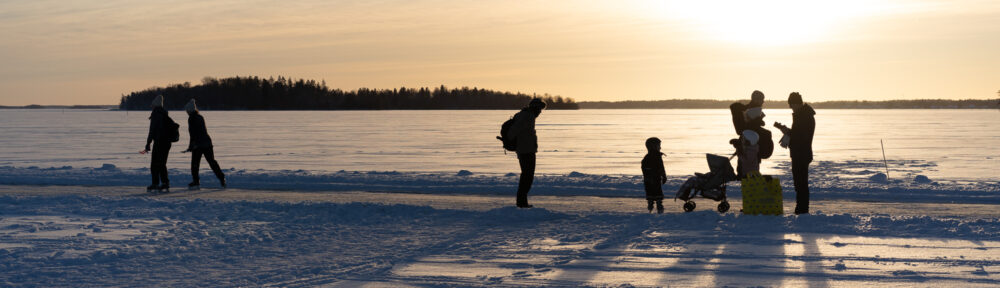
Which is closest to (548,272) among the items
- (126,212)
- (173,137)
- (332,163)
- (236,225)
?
(236,225)

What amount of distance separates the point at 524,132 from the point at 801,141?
3207 millimetres

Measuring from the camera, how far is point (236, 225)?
31.1 feet

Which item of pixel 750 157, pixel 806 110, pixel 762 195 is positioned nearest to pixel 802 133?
pixel 806 110

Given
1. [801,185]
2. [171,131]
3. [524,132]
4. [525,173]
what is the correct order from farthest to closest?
[171,131] < [525,173] < [524,132] < [801,185]

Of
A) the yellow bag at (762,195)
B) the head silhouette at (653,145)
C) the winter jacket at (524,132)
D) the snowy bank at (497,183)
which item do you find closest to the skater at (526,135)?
the winter jacket at (524,132)

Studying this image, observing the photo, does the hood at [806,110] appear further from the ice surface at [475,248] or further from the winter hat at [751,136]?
the ice surface at [475,248]

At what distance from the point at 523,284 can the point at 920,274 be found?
299 cm

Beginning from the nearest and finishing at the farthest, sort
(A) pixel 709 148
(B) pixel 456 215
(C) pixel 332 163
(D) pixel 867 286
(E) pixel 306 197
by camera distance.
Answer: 1. (D) pixel 867 286
2. (B) pixel 456 215
3. (E) pixel 306 197
4. (C) pixel 332 163
5. (A) pixel 709 148

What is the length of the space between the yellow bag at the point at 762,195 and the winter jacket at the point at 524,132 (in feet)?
8.28

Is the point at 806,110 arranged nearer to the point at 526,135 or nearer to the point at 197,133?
the point at 526,135

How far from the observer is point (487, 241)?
325 inches

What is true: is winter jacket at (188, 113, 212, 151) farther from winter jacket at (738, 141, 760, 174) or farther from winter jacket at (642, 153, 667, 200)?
winter jacket at (738, 141, 760, 174)

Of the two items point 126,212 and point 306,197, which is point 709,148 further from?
point 126,212

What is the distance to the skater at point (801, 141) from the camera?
9.87 meters
